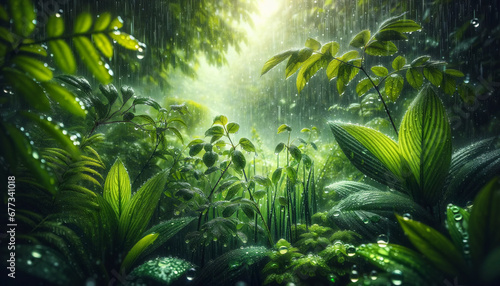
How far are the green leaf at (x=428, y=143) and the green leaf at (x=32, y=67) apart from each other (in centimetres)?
98

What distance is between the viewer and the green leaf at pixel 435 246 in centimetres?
43

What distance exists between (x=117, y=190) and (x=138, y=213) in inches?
5.3

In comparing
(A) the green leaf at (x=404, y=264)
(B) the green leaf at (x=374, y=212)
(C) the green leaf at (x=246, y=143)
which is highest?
(C) the green leaf at (x=246, y=143)

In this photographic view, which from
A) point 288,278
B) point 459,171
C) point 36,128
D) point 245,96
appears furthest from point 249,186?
point 245,96

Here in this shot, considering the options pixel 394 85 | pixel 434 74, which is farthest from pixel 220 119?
pixel 434 74

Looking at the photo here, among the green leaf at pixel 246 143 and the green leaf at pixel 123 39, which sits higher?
the green leaf at pixel 246 143

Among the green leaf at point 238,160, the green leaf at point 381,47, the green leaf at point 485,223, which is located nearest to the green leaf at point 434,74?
the green leaf at point 381,47

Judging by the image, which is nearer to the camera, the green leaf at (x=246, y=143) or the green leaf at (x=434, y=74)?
the green leaf at (x=434, y=74)

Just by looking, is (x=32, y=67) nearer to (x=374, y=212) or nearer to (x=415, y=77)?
(x=374, y=212)

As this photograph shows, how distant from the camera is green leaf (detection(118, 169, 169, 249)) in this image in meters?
0.75

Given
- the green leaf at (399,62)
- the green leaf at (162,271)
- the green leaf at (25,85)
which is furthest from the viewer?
the green leaf at (399,62)

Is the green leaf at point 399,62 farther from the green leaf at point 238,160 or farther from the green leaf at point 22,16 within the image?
the green leaf at point 22,16

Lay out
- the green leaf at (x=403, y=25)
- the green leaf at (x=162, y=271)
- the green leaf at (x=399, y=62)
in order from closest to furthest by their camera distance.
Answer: the green leaf at (x=162, y=271) → the green leaf at (x=403, y=25) → the green leaf at (x=399, y=62)

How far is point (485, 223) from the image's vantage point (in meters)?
0.41
